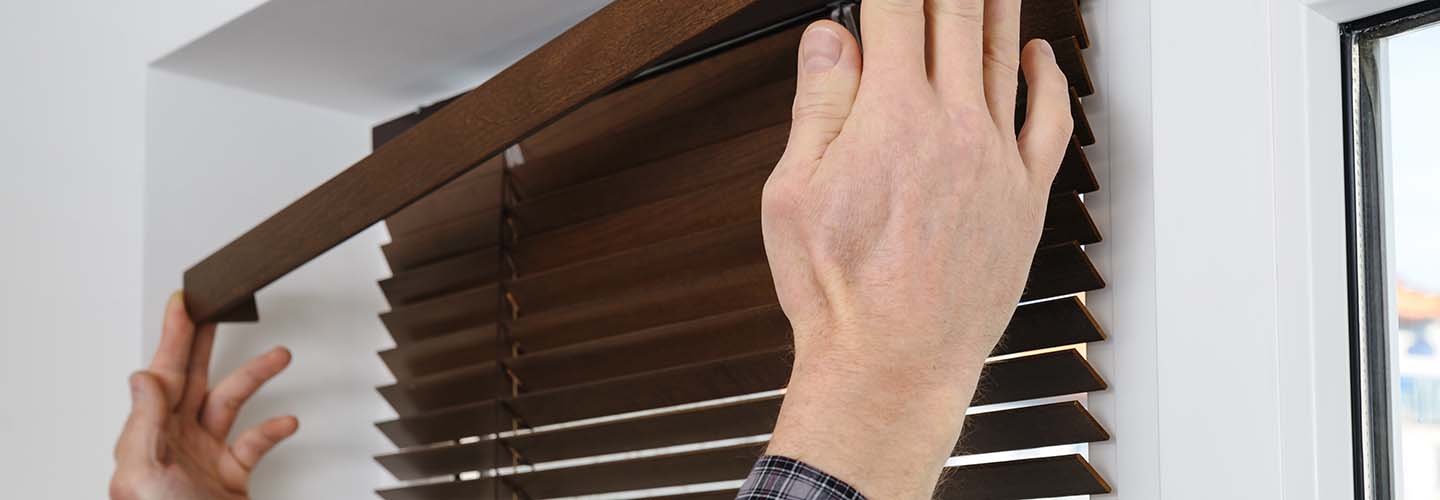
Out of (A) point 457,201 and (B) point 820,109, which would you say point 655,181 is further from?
(B) point 820,109

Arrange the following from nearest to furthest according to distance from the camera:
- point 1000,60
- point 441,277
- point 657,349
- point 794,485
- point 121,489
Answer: point 794,485 → point 1000,60 → point 657,349 → point 121,489 → point 441,277

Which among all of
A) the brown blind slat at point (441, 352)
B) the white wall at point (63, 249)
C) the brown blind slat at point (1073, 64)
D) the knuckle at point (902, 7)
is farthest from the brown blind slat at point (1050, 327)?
the white wall at point (63, 249)

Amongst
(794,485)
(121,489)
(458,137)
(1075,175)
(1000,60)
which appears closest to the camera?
(794,485)

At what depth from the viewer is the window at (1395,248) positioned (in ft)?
2.45

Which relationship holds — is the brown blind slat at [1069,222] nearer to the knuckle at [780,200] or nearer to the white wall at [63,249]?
the knuckle at [780,200]

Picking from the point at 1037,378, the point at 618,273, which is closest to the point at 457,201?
the point at 618,273

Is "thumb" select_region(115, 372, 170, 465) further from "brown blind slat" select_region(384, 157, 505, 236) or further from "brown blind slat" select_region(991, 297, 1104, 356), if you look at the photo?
"brown blind slat" select_region(991, 297, 1104, 356)

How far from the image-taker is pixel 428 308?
1391 millimetres

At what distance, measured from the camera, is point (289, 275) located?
1.46m

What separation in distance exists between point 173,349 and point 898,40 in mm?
937

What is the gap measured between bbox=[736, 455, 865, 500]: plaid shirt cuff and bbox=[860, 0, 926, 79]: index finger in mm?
190

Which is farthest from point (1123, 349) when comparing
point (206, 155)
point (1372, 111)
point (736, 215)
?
point (206, 155)

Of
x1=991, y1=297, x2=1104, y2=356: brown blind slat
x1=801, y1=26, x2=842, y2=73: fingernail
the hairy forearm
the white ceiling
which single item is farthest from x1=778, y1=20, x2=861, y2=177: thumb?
the white ceiling

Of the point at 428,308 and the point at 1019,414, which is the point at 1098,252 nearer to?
the point at 1019,414
